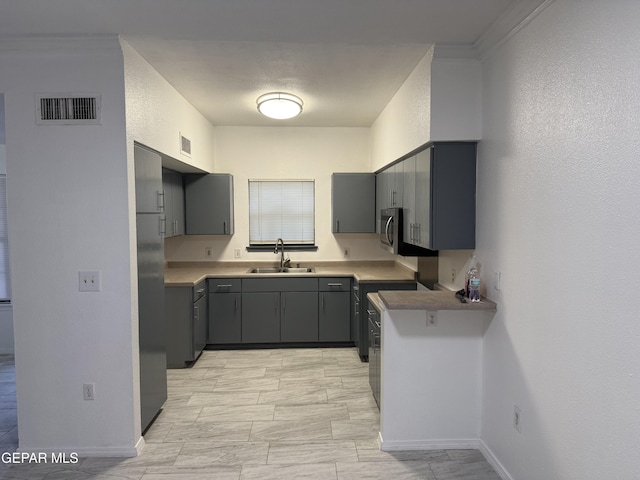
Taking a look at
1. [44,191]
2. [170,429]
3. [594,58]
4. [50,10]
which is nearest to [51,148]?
[44,191]

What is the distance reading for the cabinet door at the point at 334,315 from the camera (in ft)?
15.6

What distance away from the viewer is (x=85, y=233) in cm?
263

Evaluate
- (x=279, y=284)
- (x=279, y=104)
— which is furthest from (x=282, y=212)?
(x=279, y=104)

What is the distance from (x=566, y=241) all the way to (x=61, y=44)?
2.98 m

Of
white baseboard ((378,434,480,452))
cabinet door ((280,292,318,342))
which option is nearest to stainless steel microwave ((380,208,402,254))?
cabinet door ((280,292,318,342))

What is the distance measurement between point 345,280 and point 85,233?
9.20ft

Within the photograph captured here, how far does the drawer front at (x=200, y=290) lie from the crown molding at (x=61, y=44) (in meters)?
2.34

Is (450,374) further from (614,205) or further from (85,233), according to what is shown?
(85,233)

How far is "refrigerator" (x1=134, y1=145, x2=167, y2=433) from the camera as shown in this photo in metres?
2.84

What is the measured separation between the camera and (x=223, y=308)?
4.70 meters

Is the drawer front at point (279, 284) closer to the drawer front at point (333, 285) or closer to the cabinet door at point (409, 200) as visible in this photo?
the drawer front at point (333, 285)

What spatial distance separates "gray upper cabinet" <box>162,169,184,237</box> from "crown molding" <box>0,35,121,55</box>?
1622mm

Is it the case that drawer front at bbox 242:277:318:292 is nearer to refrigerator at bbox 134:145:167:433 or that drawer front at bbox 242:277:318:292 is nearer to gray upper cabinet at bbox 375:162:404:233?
gray upper cabinet at bbox 375:162:404:233

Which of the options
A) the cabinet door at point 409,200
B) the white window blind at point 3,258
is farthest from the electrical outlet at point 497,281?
the white window blind at point 3,258
